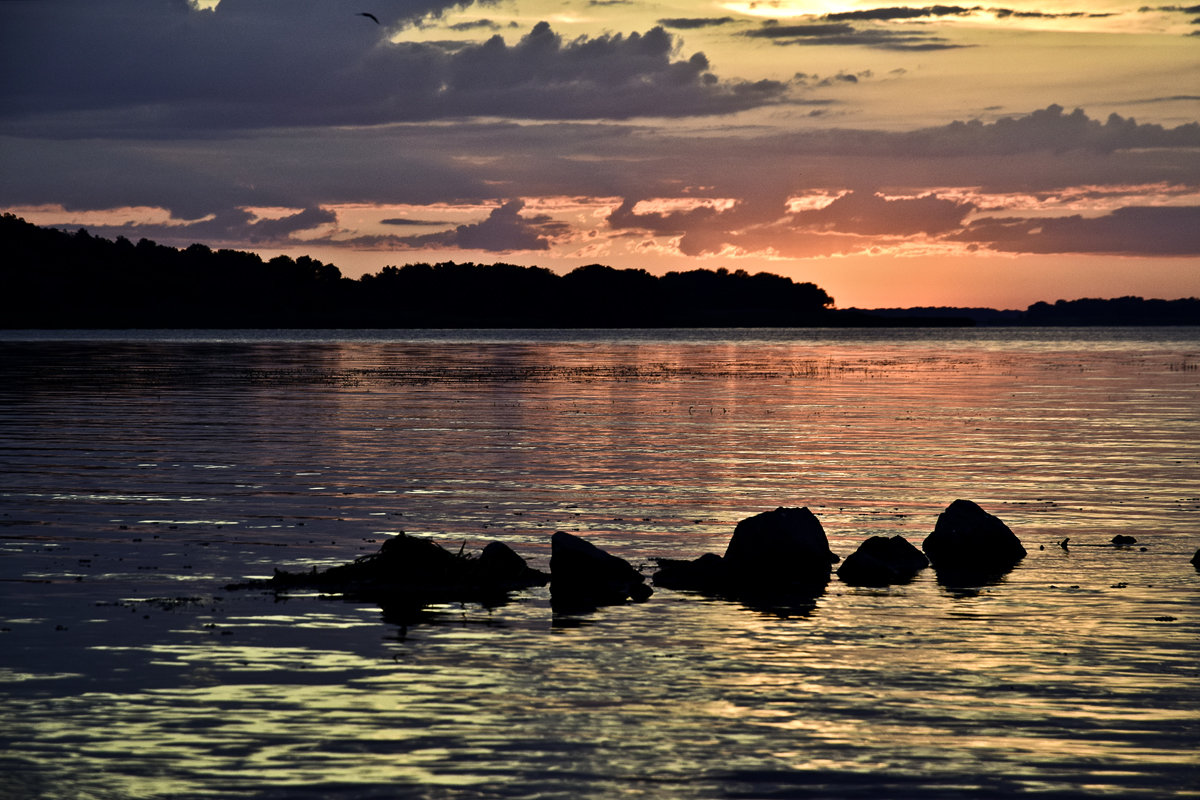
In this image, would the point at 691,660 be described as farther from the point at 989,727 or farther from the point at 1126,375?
the point at 1126,375

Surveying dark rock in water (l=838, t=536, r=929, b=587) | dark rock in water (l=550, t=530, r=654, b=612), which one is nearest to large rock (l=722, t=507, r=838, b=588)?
dark rock in water (l=838, t=536, r=929, b=587)

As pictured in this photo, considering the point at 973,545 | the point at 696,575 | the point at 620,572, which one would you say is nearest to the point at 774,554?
the point at 696,575

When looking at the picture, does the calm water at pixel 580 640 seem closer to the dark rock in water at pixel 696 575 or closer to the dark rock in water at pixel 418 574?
the dark rock in water at pixel 418 574

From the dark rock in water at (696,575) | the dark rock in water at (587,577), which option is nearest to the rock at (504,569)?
the dark rock in water at (587,577)

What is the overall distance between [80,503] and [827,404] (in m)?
43.6

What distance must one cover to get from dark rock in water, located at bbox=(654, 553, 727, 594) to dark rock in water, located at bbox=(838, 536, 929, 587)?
229 centimetres

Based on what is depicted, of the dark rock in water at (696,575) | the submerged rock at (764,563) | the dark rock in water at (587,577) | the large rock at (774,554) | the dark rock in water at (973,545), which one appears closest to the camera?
the dark rock in water at (587,577)

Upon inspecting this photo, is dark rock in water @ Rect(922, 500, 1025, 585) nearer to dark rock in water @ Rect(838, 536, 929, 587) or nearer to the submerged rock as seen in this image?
dark rock in water @ Rect(838, 536, 929, 587)

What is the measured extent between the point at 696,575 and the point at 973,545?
543 cm

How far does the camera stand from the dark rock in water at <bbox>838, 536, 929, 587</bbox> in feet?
73.0

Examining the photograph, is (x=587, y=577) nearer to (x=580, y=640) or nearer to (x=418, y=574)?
(x=418, y=574)

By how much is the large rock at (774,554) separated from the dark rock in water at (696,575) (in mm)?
173

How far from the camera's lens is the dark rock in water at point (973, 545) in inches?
928

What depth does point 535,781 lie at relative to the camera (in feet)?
39.3
